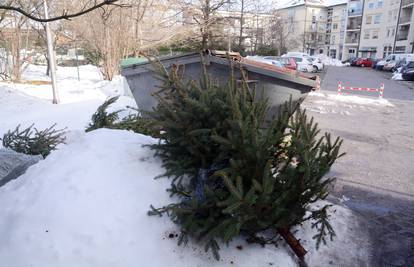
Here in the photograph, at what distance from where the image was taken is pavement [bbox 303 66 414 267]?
137 inches

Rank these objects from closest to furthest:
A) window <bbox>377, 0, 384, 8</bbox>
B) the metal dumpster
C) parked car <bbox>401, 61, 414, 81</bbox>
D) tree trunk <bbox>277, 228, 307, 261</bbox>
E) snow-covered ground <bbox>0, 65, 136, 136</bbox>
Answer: tree trunk <bbox>277, 228, 307, 261</bbox>
the metal dumpster
snow-covered ground <bbox>0, 65, 136, 136</bbox>
parked car <bbox>401, 61, 414, 81</bbox>
window <bbox>377, 0, 384, 8</bbox>

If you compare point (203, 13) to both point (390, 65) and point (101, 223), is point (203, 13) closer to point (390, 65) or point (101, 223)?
point (101, 223)

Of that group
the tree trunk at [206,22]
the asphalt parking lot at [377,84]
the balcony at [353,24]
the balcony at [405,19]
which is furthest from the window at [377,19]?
the tree trunk at [206,22]

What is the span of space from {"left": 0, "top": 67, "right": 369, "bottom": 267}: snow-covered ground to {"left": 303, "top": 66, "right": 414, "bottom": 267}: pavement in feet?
0.94

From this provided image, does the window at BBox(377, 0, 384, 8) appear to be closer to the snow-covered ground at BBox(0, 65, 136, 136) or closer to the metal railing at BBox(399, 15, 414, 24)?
the metal railing at BBox(399, 15, 414, 24)

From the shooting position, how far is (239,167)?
8.87ft

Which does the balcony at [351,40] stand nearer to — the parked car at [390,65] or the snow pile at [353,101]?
the parked car at [390,65]

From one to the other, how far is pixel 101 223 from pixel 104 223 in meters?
0.02

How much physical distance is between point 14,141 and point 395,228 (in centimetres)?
491

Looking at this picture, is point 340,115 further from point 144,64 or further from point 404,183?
point 144,64

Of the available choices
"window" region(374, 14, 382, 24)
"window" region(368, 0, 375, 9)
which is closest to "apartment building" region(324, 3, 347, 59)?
"window" region(368, 0, 375, 9)

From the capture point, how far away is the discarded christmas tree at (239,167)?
8.41 feet

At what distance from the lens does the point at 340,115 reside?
432 inches

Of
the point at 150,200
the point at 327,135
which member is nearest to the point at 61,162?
the point at 150,200
